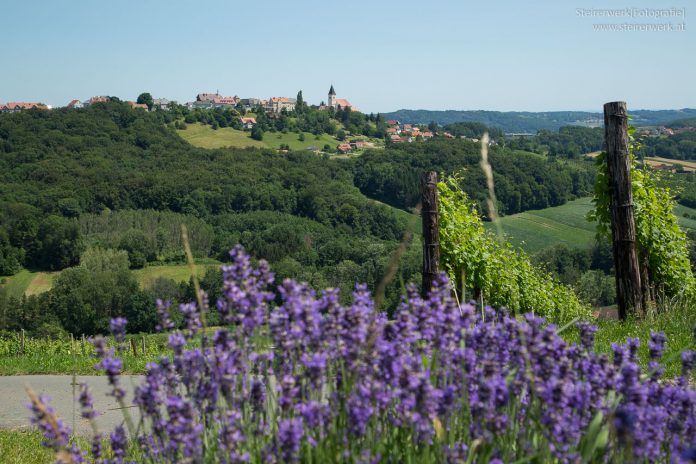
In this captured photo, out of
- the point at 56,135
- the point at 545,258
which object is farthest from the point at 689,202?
the point at 56,135

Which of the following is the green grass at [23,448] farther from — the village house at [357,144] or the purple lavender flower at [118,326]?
the village house at [357,144]

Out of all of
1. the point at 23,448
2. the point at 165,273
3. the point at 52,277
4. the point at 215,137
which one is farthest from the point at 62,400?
the point at 215,137

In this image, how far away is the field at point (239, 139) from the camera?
172625 mm

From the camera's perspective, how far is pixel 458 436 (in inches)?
113

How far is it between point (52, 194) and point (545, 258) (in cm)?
8639

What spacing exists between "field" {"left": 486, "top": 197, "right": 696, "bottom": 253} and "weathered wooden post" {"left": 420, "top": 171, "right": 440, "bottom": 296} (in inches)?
3513

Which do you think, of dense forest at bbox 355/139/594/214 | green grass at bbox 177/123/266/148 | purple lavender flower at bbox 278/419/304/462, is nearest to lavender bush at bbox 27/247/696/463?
purple lavender flower at bbox 278/419/304/462

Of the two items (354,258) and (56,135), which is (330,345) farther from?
(56,135)

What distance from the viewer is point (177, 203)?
129250 millimetres

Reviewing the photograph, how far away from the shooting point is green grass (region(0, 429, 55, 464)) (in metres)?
5.79

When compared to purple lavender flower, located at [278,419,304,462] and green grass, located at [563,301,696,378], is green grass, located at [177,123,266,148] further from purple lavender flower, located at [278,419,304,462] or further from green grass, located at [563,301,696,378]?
purple lavender flower, located at [278,419,304,462]

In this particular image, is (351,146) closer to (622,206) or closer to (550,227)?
(550,227)

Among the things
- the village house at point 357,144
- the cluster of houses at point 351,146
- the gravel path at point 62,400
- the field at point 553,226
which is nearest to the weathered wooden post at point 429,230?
the gravel path at point 62,400

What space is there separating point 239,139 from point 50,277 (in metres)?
87.5
